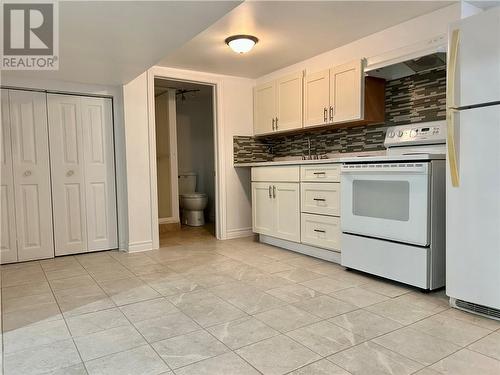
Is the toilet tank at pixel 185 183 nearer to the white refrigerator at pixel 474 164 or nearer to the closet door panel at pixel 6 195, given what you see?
the closet door panel at pixel 6 195


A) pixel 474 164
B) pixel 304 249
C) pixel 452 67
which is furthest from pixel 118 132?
pixel 474 164

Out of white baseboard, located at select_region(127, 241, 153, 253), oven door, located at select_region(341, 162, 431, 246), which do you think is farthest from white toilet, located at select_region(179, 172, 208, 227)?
oven door, located at select_region(341, 162, 431, 246)

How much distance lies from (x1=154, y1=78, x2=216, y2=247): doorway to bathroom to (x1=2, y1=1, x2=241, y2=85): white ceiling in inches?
60.1

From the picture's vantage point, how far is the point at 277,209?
377 centimetres

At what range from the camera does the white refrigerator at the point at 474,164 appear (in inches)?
74.4

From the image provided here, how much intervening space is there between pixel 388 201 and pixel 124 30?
6.85 ft

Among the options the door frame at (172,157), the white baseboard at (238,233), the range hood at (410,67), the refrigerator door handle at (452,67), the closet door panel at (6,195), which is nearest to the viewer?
the refrigerator door handle at (452,67)

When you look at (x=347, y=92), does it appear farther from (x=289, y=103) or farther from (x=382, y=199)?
(x=382, y=199)

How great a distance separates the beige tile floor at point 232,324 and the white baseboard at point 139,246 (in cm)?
66

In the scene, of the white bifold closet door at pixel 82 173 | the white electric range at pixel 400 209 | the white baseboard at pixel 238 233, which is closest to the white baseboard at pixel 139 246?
the white bifold closet door at pixel 82 173

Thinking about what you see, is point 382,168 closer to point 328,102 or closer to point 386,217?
point 386,217

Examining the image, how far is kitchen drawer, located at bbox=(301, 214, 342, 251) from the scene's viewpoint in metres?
3.07

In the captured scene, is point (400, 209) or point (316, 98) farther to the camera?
point (316, 98)

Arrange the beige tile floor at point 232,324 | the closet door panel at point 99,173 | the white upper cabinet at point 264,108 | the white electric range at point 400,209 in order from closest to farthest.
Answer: the beige tile floor at point 232,324
the white electric range at point 400,209
the closet door panel at point 99,173
the white upper cabinet at point 264,108
